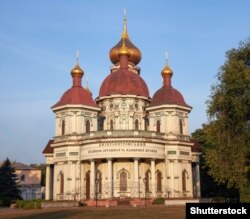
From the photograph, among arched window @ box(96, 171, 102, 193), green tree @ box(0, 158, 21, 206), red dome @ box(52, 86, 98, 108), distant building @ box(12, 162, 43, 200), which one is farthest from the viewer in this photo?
distant building @ box(12, 162, 43, 200)

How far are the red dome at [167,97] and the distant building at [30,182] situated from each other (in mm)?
34327

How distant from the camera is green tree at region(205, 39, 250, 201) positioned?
28.0 m

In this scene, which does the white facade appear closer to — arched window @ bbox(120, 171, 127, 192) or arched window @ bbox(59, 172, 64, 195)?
arched window @ bbox(120, 171, 127, 192)

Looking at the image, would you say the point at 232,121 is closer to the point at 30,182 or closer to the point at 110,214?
the point at 110,214

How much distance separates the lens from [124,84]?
58625 millimetres

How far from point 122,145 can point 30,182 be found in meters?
38.8

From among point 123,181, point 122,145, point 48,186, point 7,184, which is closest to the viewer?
point 122,145

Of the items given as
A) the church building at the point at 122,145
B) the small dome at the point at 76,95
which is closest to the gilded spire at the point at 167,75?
the church building at the point at 122,145

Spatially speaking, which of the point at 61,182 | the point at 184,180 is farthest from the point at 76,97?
the point at 184,180

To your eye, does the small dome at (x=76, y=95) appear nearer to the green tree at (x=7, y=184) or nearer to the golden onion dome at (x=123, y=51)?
the golden onion dome at (x=123, y=51)

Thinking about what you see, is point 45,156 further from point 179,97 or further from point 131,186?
point 179,97

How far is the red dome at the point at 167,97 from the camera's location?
2202 inches

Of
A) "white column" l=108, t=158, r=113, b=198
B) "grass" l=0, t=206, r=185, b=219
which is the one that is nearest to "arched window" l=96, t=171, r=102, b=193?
"white column" l=108, t=158, r=113, b=198

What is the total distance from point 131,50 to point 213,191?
22840 mm
